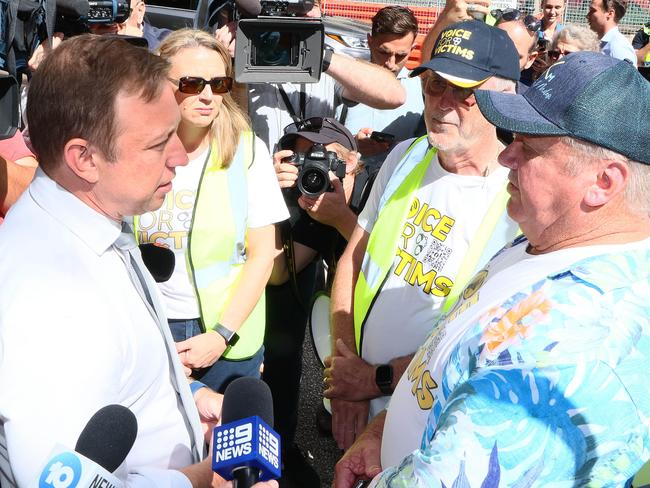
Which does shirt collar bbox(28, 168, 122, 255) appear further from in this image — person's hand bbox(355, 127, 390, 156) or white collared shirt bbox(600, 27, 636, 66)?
white collared shirt bbox(600, 27, 636, 66)

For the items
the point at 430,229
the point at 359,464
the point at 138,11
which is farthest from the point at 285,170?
the point at 138,11

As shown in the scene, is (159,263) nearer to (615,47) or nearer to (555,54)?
(555,54)

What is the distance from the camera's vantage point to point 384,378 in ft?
8.25

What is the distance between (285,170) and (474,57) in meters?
1.02

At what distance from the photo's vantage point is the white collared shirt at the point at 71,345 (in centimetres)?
135

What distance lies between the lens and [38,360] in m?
1.37

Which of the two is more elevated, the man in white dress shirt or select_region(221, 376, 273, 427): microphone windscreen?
the man in white dress shirt

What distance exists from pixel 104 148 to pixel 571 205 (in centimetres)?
105

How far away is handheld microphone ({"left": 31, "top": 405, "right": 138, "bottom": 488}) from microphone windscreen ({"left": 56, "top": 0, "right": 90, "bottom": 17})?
2596 mm

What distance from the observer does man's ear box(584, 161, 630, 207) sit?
4.79 ft

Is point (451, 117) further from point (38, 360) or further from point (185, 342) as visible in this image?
point (38, 360)

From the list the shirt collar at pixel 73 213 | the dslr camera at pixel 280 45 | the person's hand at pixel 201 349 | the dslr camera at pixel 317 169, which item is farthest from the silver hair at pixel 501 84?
the shirt collar at pixel 73 213

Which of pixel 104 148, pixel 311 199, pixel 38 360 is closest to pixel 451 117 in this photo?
pixel 311 199

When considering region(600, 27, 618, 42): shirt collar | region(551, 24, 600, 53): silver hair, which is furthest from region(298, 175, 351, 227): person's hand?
region(600, 27, 618, 42): shirt collar
